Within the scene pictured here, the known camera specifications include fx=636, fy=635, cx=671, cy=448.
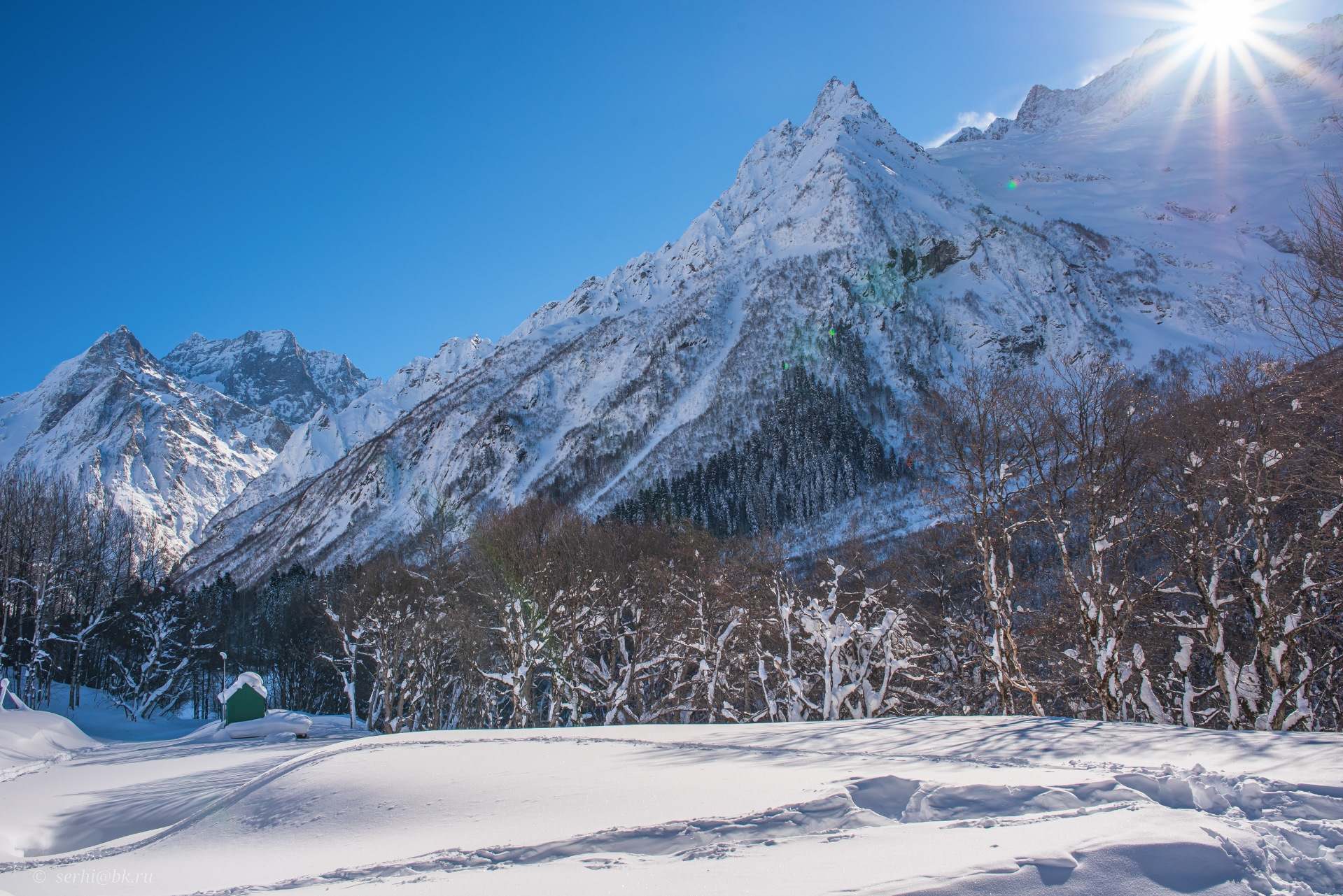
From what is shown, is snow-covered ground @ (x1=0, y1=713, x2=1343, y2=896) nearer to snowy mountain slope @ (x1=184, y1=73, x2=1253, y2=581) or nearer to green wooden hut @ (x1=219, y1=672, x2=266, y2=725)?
green wooden hut @ (x1=219, y1=672, x2=266, y2=725)

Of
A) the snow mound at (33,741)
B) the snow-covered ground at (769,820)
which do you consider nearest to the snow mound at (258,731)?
the snow mound at (33,741)

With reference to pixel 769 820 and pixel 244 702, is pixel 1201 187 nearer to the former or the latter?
pixel 769 820

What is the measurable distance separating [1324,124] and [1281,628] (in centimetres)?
24427

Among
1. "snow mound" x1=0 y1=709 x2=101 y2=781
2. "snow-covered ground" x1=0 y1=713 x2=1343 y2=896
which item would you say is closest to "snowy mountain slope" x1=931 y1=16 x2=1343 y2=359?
"snow-covered ground" x1=0 y1=713 x2=1343 y2=896

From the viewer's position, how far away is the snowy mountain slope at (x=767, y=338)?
118m

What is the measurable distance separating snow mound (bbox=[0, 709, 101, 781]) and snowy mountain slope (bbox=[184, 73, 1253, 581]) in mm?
93476

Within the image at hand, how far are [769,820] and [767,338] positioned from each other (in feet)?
446

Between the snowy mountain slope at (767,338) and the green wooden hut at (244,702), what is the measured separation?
279 ft

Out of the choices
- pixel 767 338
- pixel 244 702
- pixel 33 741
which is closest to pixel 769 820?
pixel 33 741

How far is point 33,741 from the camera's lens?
21.1 m

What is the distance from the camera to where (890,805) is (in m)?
5.93

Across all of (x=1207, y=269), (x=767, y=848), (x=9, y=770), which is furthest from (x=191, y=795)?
(x=1207, y=269)

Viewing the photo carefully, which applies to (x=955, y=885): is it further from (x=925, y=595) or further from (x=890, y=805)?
(x=925, y=595)

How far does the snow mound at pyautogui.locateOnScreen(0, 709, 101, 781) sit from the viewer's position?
18234mm
